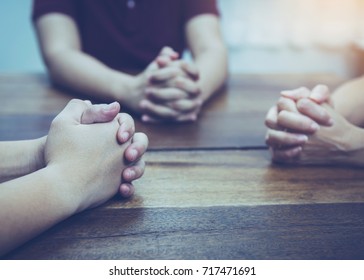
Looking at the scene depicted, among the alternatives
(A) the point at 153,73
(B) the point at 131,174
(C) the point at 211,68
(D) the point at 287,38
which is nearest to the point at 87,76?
(A) the point at 153,73

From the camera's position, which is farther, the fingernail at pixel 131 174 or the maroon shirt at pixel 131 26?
the maroon shirt at pixel 131 26

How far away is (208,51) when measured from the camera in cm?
125

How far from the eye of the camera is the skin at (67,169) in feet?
1.62

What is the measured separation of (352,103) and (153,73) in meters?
0.42

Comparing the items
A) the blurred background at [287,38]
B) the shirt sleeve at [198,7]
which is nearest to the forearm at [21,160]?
the shirt sleeve at [198,7]

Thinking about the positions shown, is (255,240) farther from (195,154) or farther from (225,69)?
(225,69)

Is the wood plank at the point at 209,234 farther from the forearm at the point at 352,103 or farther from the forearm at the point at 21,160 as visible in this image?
the forearm at the point at 352,103

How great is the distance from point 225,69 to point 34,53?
1.08m

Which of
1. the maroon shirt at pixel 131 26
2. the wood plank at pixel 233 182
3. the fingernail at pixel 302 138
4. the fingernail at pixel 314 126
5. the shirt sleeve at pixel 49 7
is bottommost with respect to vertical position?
the wood plank at pixel 233 182

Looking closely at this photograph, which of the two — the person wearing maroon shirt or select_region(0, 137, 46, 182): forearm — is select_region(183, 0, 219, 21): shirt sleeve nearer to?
the person wearing maroon shirt

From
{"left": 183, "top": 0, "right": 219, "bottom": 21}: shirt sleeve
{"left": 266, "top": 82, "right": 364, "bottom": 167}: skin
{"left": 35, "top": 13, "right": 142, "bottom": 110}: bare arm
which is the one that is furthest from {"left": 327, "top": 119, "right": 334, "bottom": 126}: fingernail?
{"left": 183, "top": 0, "right": 219, "bottom": 21}: shirt sleeve

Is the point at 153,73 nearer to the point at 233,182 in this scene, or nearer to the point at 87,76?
the point at 87,76

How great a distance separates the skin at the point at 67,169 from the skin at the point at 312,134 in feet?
0.81

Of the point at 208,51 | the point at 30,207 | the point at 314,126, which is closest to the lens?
the point at 30,207
